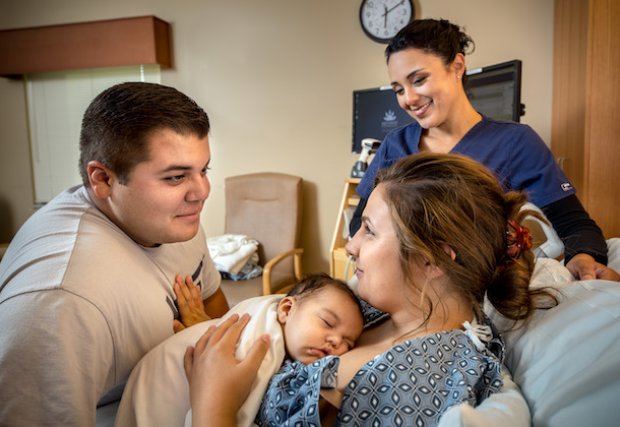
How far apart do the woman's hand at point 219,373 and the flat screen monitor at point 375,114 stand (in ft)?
7.71

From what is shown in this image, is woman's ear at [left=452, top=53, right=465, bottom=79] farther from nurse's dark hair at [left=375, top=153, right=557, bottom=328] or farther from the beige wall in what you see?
the beige wall

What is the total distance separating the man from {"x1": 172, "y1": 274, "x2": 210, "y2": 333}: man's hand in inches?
0.9

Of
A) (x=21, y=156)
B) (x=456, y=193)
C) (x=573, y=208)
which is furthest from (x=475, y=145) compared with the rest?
(x=21, y=156)

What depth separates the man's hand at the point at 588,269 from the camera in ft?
3.65

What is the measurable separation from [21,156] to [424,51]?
4383 millimetres

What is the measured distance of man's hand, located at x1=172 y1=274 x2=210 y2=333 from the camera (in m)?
1.28

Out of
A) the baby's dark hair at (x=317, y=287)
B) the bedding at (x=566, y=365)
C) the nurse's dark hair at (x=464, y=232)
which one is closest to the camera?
the bedding at (x=566, y=365)

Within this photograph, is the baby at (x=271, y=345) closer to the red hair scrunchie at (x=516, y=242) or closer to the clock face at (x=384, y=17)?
the red hair scrunchie at (x=516, y=242)

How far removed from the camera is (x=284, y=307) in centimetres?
120

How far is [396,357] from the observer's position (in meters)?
0.89

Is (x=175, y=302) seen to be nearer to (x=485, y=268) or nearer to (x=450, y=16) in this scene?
(x=485, y=268)

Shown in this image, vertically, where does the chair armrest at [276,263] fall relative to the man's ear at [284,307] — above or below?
below

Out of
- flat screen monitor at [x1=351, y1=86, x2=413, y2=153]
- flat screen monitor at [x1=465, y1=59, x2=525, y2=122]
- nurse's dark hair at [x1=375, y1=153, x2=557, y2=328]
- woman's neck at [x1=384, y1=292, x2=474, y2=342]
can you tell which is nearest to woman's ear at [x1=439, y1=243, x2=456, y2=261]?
nurse's dark hair at [x1=375, y1=153, x2=557, y2=328]

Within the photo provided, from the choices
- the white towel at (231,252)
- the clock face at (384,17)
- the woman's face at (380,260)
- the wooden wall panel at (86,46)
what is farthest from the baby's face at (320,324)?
the wooden wall panel at (86,46)
